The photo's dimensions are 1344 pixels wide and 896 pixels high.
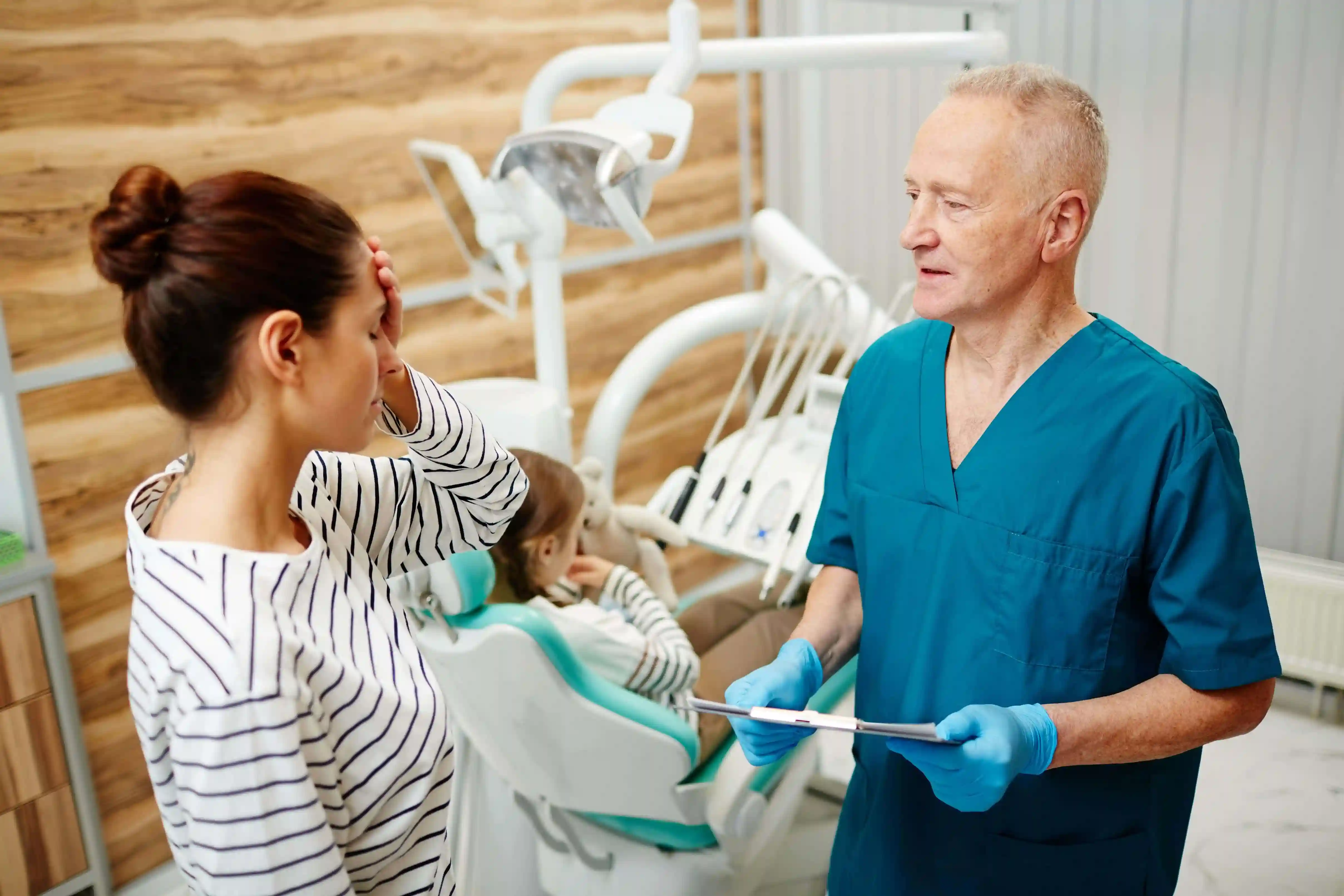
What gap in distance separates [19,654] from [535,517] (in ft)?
2.97

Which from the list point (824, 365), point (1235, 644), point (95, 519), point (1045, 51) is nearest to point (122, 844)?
point (95, 519)

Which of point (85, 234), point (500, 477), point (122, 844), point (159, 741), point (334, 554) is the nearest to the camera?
point (159, 741)

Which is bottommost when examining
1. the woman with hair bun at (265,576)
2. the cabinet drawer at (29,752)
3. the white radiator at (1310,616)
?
the white radiator at (1310,616)

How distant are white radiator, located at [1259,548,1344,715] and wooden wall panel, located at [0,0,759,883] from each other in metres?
1.97

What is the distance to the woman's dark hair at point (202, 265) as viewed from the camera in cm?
87

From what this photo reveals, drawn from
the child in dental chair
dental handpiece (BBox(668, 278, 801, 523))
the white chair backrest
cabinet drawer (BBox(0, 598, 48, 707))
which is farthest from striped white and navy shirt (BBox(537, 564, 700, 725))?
cabinet drawer (BBox(0, 598, 48, 707))

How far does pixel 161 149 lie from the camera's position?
2105mm

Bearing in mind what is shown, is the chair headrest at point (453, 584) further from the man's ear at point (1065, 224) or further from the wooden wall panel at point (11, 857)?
the wooden wall panel at point (11, 857)

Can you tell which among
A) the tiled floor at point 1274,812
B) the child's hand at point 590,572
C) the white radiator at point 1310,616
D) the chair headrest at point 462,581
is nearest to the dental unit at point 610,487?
the chair headrest at point 462,581

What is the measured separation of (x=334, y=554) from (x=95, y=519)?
134cm

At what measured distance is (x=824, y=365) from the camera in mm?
3703

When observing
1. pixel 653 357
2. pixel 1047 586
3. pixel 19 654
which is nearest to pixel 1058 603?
pixel 1047 586

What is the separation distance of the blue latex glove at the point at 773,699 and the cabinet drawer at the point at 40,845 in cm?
139

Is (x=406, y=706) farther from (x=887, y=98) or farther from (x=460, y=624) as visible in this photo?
(x=887, y=98)
